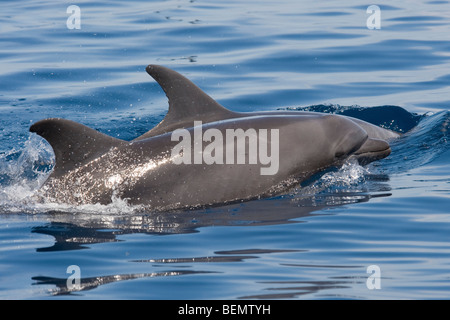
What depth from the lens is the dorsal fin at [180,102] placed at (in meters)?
10.9

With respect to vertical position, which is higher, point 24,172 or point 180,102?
point 180,102

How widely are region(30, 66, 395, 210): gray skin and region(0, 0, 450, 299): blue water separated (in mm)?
183

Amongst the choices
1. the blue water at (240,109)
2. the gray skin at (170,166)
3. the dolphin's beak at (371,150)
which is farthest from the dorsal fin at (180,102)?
the dolphin's beak at (371,150)

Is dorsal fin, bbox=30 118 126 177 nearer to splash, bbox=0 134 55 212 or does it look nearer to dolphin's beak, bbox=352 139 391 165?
splash, bbox=0 134 55 212

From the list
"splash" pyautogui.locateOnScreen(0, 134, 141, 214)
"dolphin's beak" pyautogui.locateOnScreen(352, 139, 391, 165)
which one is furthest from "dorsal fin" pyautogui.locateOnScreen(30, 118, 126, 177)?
"dolphin's beak" pyautogui.locateOnScreen(352, 139, 391, 165)

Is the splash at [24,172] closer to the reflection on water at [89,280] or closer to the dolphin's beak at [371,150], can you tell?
the reflection on water at [89,280]

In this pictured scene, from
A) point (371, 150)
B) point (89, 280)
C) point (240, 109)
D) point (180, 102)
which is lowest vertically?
point (89, 280)

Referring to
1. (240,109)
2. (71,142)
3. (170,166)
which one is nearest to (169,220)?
(170,166)

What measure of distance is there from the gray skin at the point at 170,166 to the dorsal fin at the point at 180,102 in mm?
388

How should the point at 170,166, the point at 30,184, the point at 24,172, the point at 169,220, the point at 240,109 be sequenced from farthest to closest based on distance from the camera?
the point at 240,109
the point at 24,172
the point at 30,184
the point at 170,166
the point at 169,220

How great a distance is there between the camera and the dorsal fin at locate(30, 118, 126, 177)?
31.2 ft

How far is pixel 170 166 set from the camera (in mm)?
9852

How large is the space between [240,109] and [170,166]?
20.0 ft

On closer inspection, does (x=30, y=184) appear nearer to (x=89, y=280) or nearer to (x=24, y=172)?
(x=24, y=172)
